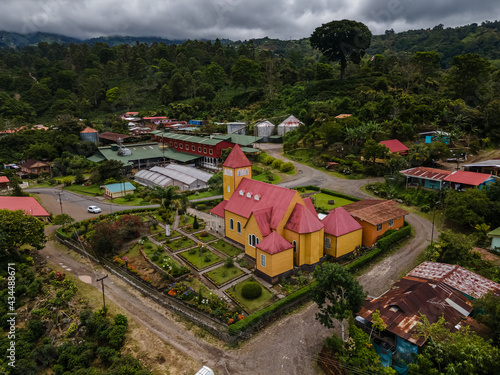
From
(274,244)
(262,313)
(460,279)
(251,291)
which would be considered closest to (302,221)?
(274,244)

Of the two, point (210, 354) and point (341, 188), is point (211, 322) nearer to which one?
point (210, 354)

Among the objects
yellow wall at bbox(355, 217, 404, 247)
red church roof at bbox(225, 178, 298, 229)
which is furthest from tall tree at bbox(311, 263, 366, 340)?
yellow wall at bbox(355, 217, 404, 247)

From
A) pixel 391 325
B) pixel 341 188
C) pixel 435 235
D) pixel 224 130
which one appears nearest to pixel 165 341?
pixel 391 325

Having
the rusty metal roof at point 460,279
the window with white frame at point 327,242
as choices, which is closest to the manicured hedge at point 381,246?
the window with white frame at point 327,242

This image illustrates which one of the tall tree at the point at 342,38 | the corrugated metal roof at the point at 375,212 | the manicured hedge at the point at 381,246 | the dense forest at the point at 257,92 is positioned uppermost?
the tall tree at the point at 342,38

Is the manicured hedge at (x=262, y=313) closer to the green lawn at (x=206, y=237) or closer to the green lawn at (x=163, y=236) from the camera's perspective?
the green lawn at (x=206, y=237)

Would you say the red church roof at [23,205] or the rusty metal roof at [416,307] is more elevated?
the red church roof at [23,205]
